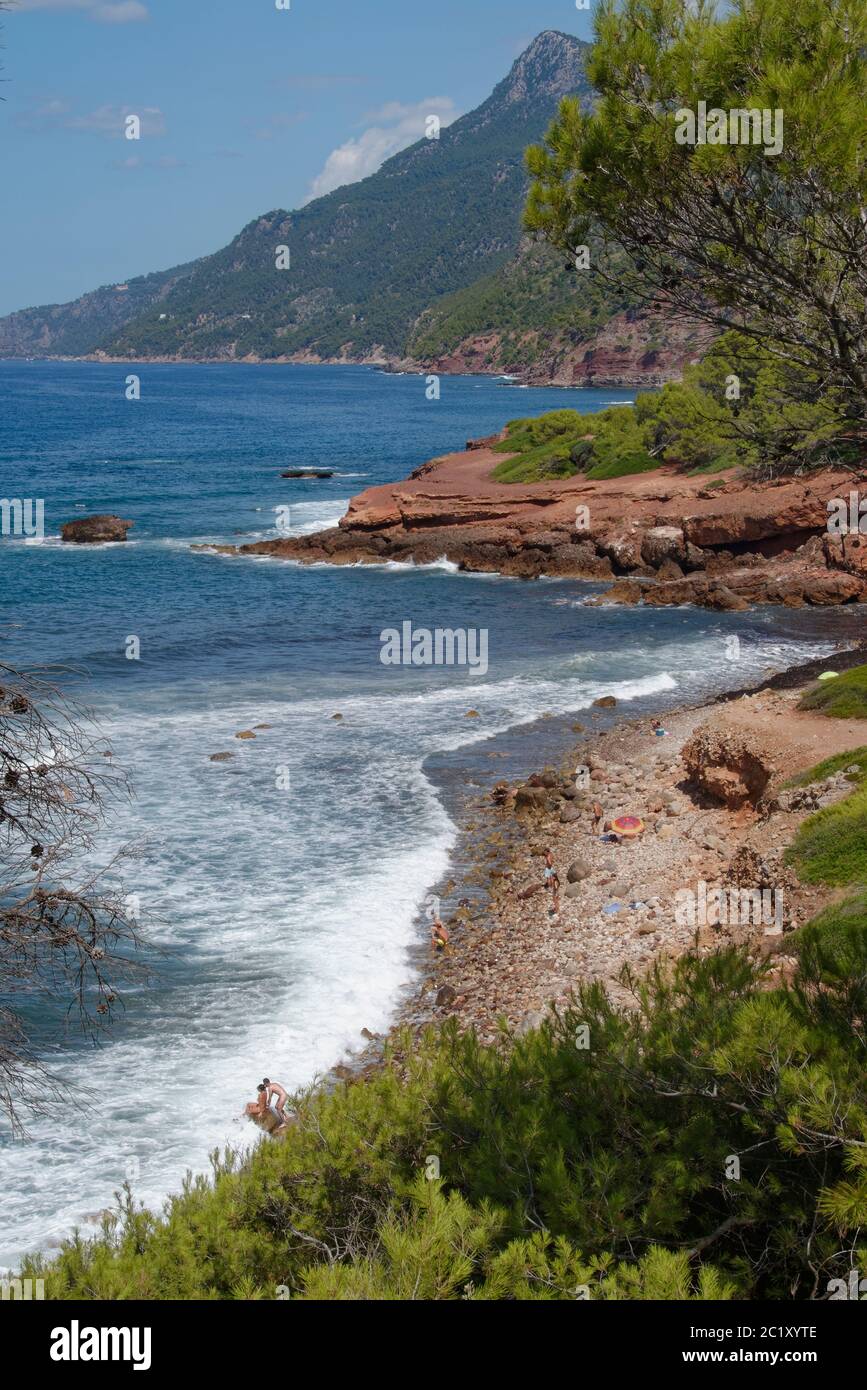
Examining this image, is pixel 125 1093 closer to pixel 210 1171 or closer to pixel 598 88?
pixel 210 1171

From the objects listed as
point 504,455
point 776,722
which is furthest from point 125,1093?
point 504,455

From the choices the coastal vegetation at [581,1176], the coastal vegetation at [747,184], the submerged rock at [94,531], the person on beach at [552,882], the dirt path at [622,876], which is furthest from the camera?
the submerged rock at [94,531]

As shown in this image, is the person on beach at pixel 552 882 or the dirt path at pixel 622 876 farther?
the person on beach at pixel 552 882

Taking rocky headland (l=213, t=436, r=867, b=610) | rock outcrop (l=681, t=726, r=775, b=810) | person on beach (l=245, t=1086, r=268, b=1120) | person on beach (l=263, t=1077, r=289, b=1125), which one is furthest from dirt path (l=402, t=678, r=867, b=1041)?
rocky headland (l=213, t=436, r=867, b=610)

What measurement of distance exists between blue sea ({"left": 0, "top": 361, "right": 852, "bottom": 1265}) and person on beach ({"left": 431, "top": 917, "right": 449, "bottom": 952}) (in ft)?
1.56

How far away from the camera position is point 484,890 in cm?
1861

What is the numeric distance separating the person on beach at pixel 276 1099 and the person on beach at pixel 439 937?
13.3 ft

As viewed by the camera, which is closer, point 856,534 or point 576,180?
point 576,180

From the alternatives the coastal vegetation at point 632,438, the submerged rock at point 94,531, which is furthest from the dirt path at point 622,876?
the submerged rock at point 94,531

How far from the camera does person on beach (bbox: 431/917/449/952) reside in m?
16.6

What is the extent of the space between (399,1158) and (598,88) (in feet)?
27.4

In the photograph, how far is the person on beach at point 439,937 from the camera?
54.6ft

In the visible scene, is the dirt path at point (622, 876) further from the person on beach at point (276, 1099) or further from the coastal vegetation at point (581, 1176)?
the coastal vegetation at point (581, 1176)

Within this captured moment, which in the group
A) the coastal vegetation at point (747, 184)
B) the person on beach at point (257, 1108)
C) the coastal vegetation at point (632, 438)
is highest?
the coastal vegetation at point (632, 438)
